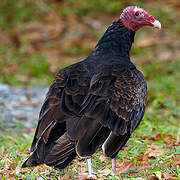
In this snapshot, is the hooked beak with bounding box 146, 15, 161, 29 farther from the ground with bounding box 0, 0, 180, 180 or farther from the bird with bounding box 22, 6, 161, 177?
the ground with bounding box 0, 0, 180, 180

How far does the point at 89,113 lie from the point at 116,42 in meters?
1.30

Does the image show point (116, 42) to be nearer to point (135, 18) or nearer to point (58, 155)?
point (135, 18)

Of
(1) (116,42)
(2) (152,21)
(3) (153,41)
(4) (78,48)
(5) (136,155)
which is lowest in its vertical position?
(4) (78,48)

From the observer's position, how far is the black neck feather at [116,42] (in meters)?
4.40

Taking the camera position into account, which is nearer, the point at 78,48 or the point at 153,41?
the point at 153,41

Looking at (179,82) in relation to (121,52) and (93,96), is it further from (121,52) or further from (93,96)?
(93,96)

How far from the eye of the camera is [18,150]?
4.54 meters

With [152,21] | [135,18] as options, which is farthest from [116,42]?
[152,21]

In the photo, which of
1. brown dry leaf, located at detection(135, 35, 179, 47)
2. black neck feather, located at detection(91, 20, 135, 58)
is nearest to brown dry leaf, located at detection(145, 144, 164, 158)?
black neck feather, located at detection(91, 20, 135, 58)

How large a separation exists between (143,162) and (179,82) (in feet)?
14.6

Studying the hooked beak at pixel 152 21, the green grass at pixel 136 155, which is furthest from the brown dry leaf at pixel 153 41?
the hooked beak at pixel 152 21

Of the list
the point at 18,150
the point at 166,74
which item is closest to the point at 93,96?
the point at 18,150

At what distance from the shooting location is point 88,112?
345 centimetres

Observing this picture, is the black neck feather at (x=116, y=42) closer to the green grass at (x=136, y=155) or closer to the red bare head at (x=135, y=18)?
the red bare head at (x=135, y=18)
